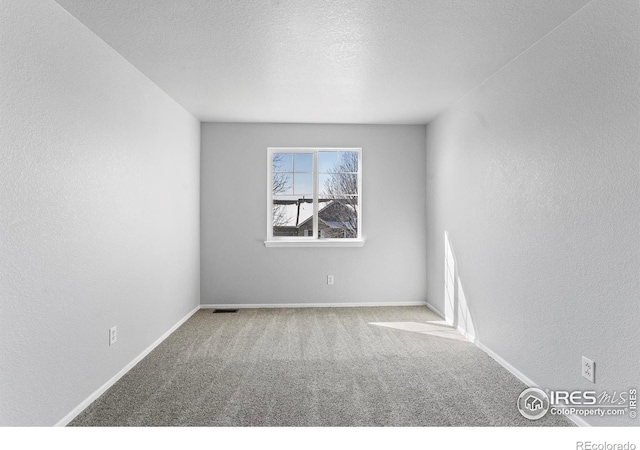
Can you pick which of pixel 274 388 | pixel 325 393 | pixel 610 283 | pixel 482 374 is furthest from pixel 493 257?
pixel 274 388

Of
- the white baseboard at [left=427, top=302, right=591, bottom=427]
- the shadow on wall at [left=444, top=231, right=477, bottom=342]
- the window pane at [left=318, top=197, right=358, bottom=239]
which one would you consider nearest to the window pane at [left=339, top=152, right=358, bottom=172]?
the window pane at [left=318, top=197, right=358, bottom=239]

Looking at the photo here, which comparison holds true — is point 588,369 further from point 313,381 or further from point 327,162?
point 327,162

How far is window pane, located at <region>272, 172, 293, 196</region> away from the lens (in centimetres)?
521

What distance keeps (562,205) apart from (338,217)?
314 cm

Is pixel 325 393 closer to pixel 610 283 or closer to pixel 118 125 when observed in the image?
pixel 610 283

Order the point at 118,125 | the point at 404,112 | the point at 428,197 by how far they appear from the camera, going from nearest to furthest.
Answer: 1. the point at 118,125
2. the point at 404,112
3. the point at 428,197

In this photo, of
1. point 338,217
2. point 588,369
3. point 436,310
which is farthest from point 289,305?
point 588,369

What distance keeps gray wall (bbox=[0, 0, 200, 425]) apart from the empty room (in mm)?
13

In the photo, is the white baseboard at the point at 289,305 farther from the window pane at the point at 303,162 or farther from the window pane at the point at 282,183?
the window pane at the point at 303,162

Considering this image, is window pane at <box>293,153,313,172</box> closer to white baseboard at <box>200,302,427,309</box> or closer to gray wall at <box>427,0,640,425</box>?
white baseboard at <box>200,302,427,309</box>

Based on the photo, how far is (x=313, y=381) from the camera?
9.07 ft

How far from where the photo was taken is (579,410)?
2199 millimetres

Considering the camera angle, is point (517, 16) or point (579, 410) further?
point (517, 16)
